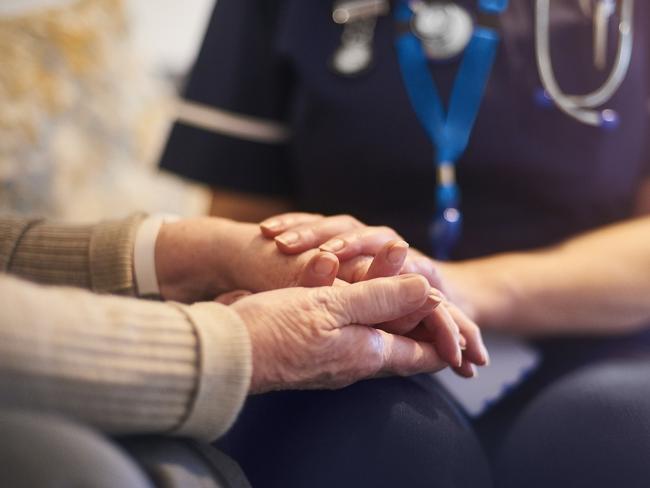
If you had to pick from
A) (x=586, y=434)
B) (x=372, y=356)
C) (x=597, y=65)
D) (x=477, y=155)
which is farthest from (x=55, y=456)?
(x=597, y=65)

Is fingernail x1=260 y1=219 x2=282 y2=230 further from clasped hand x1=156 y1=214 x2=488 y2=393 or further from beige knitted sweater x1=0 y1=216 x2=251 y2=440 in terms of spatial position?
beige knitted sweater x1=0 y1=216 x2=251 y2=440

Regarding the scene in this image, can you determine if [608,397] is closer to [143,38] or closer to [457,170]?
[457,170]

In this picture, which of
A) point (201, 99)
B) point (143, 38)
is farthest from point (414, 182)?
point (143, 38)

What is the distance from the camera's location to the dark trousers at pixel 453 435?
51 centimetres

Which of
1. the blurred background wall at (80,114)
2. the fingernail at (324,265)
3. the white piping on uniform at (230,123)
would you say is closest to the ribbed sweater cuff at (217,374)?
the fingernail at (324,265)

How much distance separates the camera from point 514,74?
0.75m

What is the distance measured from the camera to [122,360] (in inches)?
15.7

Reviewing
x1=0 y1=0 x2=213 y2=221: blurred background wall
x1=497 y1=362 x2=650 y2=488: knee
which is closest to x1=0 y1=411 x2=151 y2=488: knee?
x1=497 y1=362 x2=650 y2=488: knee

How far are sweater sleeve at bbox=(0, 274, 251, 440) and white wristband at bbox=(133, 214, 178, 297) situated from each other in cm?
17

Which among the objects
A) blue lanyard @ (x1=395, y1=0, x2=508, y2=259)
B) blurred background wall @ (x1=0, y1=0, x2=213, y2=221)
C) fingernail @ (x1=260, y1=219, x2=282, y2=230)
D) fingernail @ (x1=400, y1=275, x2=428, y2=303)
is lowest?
blurred background wall @ (x1=0, y1=0, x2=213, y2=221)

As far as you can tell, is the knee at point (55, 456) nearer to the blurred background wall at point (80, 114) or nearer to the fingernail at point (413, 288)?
the fingernail at point (413, 288)

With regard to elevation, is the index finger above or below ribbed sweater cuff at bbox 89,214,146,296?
above

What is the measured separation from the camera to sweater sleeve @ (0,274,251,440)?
0.37 m

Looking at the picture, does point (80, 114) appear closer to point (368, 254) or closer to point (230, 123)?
point (230, 123)
